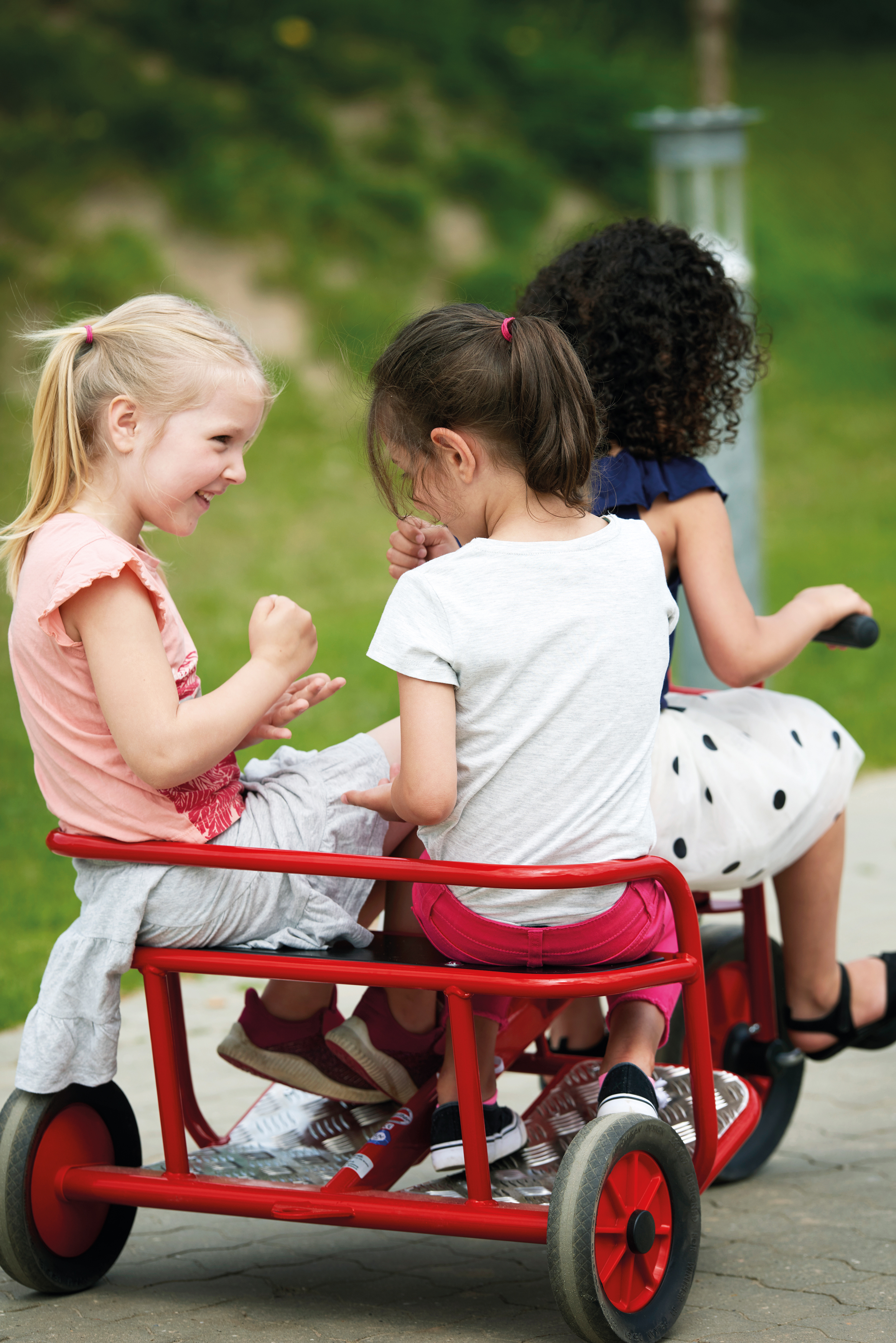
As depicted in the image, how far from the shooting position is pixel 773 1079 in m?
3.41

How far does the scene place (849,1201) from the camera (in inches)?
130

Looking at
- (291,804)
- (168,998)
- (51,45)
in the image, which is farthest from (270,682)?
(51,45)

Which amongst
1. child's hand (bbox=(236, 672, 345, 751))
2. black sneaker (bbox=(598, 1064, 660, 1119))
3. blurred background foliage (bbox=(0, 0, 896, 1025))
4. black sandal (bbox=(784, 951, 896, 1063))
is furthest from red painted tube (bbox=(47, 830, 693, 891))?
blurred background foliage (bbox=(0, 0, 896, 1025))

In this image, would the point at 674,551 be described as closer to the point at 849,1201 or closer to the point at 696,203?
the point at 849,1201

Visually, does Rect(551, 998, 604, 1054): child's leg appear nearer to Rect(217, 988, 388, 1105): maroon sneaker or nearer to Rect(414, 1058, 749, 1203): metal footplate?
Rect(414, 1058, 749, 1203): metal footplate

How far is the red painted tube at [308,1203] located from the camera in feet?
8.00

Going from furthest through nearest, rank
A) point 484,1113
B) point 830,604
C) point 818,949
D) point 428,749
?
point 818,949 < point 830,604 < point 484,1113 < point 428,749

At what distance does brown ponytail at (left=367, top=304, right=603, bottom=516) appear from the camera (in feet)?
8.02

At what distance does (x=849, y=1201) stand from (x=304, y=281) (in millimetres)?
11973

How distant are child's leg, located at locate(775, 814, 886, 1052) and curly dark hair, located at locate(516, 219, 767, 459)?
82 cm

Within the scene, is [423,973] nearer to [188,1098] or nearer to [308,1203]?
[308,1203]

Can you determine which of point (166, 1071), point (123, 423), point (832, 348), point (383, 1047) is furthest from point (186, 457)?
point (832, 348)

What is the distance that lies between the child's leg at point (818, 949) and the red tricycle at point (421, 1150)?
1.42ft

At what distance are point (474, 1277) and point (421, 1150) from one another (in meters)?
0.34
